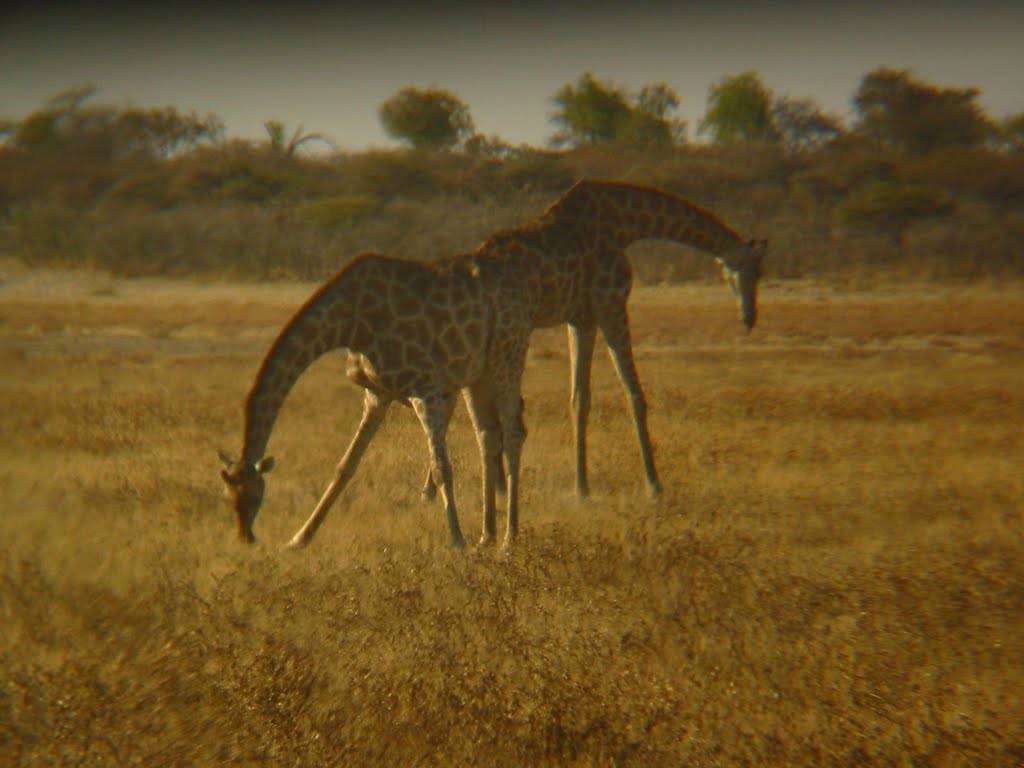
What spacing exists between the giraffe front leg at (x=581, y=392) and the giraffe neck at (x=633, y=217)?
0.65 m

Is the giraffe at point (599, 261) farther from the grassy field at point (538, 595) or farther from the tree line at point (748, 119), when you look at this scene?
the tree line at point (748, 119)

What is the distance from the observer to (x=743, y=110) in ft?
132

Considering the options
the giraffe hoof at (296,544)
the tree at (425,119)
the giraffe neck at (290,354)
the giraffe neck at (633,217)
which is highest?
the tree at (425,119)

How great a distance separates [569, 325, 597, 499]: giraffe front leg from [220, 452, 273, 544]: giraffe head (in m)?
2.52

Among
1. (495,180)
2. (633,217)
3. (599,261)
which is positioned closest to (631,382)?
(599,261)

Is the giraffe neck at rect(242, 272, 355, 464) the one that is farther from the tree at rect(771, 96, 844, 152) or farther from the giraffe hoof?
the tree at rect(771, 96, 844, 152)

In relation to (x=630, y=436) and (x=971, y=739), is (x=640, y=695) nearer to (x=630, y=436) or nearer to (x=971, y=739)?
(x=971, y=739)

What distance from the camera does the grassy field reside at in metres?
3.99

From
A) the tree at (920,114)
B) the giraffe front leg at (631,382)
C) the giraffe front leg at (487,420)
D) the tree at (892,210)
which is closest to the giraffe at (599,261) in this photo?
the giraffe front leg at (631,382)

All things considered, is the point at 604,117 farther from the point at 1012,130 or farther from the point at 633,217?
the point at 633,217

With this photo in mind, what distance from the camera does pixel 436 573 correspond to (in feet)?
17.8

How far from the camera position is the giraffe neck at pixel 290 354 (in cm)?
550

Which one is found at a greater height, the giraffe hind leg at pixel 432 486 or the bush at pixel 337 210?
the bush at pixel 337 210

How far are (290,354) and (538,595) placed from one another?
162cm
